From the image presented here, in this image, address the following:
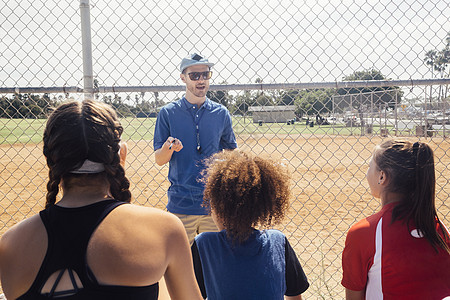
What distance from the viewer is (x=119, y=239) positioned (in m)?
1.16

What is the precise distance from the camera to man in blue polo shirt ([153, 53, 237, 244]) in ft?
9.14

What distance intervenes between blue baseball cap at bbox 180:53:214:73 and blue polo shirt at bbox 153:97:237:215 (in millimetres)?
273

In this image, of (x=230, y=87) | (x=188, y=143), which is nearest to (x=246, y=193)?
(x=188, y=143)

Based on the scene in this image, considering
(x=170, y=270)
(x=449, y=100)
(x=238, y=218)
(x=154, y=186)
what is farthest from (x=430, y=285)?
(x=449, y=100)

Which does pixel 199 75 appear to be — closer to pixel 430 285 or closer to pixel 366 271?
pixel 366 271

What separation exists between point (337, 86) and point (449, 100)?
2121 cm

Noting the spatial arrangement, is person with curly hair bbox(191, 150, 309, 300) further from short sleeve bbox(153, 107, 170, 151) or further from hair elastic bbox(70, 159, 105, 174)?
short sleeve bbox(153, 107, 170, 151)

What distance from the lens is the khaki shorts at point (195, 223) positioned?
9.20 feet

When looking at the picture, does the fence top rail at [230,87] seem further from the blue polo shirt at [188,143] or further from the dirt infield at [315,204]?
the dirt infield at [315,204]

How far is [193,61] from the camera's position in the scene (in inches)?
114

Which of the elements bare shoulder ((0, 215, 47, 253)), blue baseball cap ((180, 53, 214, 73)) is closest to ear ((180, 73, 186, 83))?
blue baseball cap ((180, 53, 214, 73))

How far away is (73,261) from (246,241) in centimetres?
73

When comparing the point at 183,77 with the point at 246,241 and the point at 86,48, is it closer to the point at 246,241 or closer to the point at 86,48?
the point at 86,48

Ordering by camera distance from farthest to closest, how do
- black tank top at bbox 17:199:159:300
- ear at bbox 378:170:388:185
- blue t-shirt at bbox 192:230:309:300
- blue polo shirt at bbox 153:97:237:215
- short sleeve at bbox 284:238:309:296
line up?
blue polo shirt at bbox 153:97:237:215
ear at bbox 378:170:388:185
short sleeve at bbox 284:238:309:296
blue t-shirt at bbox 192:230:309:300
black tank top at bbox 17:199:159:300
